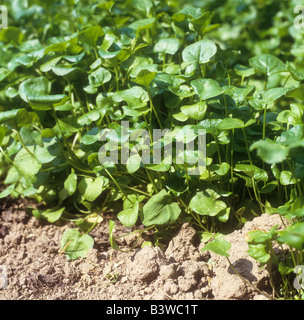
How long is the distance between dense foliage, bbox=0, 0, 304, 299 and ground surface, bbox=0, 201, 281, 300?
2.1 inches

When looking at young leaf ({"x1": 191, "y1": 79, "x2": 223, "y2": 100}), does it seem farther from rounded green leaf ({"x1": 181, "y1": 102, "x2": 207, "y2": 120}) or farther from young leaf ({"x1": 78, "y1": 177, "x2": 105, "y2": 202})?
young leaf ({"x1": 78, "y1": 177, "x2": 105, "y2": 202})

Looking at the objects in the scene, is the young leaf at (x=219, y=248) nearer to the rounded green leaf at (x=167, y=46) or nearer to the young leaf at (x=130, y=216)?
the young leaf at (x=130, y=216)

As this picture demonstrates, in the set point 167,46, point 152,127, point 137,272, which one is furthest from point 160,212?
point 167,46

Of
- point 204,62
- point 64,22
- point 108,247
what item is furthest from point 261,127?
point 64,22

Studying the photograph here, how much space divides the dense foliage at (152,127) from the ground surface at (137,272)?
0.05 metres

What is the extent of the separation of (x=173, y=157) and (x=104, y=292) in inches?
18.9

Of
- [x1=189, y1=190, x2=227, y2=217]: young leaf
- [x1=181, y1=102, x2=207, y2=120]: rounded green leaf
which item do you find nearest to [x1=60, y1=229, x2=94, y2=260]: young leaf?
[x1=189, y1=190, x2=227, y2=217]: young leaf

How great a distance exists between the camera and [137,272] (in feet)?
4.34

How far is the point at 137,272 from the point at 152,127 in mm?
501

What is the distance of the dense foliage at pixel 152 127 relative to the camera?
130 cm

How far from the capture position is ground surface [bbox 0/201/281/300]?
1.24 m

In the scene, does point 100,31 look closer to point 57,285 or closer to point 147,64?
point 147,64

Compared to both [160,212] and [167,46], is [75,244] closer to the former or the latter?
[160,212]

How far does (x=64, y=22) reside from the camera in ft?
7.18
